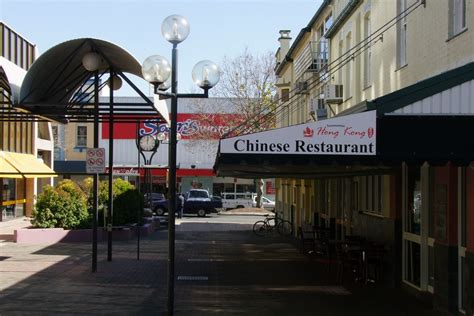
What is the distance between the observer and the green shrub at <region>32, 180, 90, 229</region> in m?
21.6

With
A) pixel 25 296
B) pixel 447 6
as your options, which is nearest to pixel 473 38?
pixel 447 6

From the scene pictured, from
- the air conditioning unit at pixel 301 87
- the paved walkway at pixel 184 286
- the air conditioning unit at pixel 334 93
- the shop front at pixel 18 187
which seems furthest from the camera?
the shop front at pixel 18 187

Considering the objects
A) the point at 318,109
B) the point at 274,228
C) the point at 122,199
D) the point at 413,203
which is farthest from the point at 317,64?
the point at 413,203

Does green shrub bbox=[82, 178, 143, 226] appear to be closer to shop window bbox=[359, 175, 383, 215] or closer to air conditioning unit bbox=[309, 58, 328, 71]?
air conditioning unit bbox=[309, 58, 328, 71]

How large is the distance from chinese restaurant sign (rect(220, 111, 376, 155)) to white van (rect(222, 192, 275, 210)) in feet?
146

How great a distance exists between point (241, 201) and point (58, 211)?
3184cm

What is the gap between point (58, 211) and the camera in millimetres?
21703

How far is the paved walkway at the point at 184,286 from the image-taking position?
1078 cm

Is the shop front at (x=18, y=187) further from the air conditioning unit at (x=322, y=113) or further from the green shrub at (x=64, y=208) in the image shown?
the air conditioning unit at (x=322, y=113)

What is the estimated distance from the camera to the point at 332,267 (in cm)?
1636

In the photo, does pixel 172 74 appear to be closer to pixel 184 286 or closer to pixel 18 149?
pixel 184 286

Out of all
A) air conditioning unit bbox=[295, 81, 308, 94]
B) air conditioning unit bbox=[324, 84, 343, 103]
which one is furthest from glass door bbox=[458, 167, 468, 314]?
air conditioning unit bbox=[295, 81, 308, 94]

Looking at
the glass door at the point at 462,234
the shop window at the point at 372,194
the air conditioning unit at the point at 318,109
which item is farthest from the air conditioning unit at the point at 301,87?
the glass door at the point at 462,234

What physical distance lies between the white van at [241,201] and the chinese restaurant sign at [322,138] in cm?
4452
